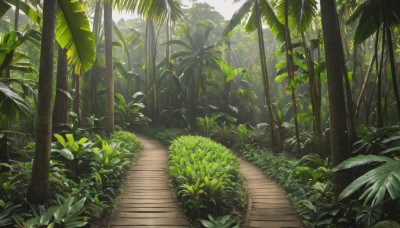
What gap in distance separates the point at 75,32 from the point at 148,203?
3405 mm

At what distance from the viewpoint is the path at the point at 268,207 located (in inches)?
188

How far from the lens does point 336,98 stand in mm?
4273

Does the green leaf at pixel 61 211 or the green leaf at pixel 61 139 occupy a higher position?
the green leaf at pixel 61 139

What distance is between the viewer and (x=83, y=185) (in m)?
5.18

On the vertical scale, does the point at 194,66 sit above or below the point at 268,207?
above

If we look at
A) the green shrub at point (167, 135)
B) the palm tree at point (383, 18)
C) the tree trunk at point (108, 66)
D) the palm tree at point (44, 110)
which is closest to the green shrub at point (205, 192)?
the palm tree at point (44, 110)

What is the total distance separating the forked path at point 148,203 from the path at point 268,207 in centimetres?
129

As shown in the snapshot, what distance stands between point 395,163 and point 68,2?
16.5 ft

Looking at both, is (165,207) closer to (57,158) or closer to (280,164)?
(57,158)

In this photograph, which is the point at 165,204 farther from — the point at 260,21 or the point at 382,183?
the point at 260,21

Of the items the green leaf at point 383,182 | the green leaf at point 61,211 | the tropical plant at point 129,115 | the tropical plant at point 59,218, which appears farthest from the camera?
the tropical plant at point 129,115

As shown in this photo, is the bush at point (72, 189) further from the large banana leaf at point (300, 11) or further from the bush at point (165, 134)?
the large banana leaf at point (300, 11)

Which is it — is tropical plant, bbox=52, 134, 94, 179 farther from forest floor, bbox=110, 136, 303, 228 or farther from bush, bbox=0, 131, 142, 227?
forest floor, bbox=110, 136, 303, 228

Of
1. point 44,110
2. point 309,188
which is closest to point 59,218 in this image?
point 44,110
